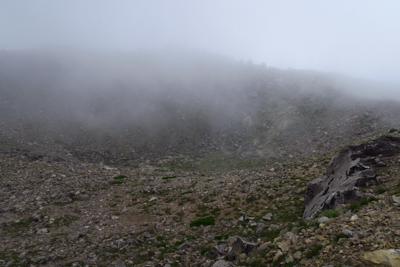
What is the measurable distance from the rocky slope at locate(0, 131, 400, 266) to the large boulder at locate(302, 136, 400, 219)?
0.73 metres

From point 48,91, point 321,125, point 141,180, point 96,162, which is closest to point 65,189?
point 141,180

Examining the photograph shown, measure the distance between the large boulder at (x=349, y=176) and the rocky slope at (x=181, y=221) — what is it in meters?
0.73

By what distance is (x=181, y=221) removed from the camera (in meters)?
17.1

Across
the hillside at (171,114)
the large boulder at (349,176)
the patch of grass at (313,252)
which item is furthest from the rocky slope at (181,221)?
the hillside at (171,114)

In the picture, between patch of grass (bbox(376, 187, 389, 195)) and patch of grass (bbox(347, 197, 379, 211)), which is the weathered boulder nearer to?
patch of grass (bbox(347, 197, 379, 211))

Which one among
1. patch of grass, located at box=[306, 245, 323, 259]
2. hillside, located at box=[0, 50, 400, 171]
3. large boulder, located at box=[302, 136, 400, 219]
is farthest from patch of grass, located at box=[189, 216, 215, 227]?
hillside, located at box=[0, 50, 400, 171]

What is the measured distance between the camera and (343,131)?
42344 millimetres

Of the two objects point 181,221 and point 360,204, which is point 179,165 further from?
point 360,204

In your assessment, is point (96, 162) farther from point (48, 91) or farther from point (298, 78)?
point (298, 78)

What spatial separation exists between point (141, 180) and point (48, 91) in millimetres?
59772

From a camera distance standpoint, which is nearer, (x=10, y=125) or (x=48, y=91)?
(x=10, y=125)

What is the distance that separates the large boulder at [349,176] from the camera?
11.0 m

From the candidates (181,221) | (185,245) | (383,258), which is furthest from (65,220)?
(383,258)

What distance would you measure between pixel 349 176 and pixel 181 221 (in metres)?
13.2
